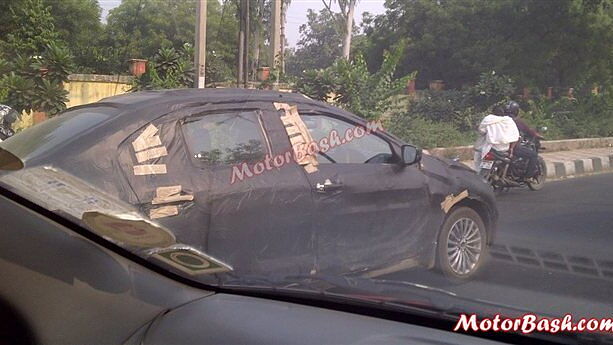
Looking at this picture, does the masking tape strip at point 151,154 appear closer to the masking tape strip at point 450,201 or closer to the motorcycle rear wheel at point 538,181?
the masking tape strip at point 450,201

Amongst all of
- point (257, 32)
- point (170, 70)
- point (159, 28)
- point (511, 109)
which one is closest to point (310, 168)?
point (511, 109)

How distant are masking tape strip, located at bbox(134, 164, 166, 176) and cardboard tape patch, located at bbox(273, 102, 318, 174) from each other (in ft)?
2.63

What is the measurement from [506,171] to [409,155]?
4.72 m

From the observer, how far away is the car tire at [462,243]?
11.1 ft

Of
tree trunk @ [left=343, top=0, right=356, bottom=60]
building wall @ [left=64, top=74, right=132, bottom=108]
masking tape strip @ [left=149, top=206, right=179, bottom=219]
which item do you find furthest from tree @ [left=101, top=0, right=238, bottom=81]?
masking tape strip @ [left=149, top=206, right=179, bottom=219]

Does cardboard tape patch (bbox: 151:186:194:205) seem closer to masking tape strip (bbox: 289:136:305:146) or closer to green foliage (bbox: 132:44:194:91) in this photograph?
masking tape strip (bbox: 289:136:305:146)

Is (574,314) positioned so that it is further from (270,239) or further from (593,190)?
(593,190)

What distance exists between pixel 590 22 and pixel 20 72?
1352 cm

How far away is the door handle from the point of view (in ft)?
11.4

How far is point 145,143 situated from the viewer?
3.11 m

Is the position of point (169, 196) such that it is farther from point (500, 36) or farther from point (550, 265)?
point (500, 36)

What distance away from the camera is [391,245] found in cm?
348

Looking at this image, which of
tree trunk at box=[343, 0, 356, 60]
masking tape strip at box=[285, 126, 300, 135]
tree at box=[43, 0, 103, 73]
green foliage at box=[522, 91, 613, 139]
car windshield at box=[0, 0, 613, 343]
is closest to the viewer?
car windshield at box=[0, 0, 613, 343]

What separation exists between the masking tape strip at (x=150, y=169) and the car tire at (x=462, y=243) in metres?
1.44
